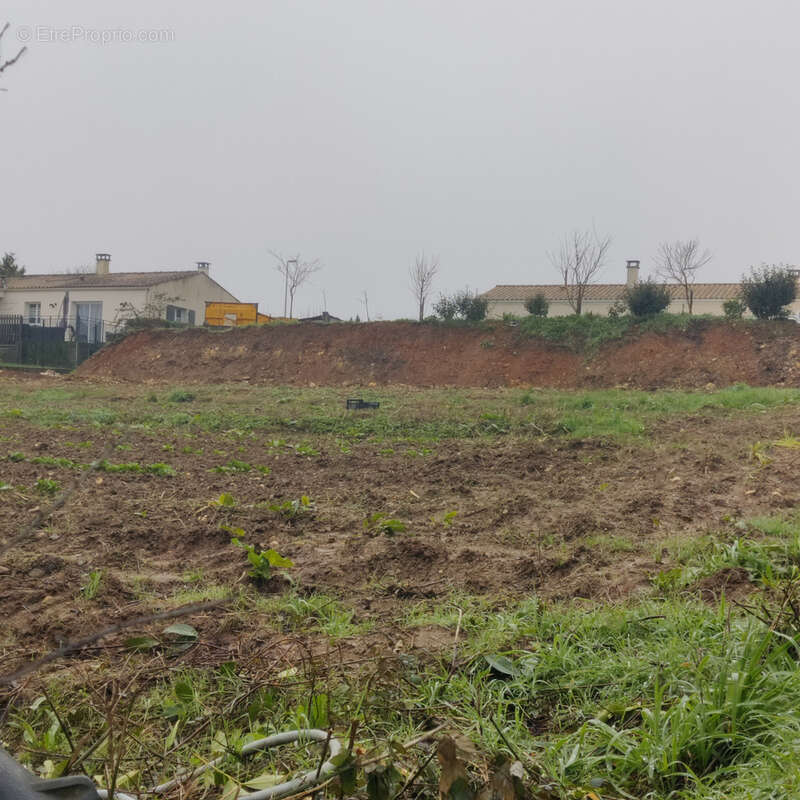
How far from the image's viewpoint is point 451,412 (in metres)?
14.7

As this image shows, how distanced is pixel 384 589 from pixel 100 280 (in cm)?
4465

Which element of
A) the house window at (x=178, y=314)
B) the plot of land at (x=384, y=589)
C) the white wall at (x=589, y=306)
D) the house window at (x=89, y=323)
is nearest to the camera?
the plot of land at (x=384, y=589)

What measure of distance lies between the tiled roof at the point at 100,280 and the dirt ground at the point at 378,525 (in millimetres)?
34163

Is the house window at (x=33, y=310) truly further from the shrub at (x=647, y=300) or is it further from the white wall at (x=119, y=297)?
the shrub at (x=647, y=300)

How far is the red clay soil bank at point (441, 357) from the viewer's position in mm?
22891

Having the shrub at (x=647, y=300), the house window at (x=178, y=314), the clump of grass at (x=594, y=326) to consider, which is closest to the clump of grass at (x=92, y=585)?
the clump of grass at (x=594, y=326)

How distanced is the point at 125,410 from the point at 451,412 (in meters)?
7.00

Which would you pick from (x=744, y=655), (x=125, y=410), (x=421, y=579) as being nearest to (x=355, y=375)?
(x=125, y=410)

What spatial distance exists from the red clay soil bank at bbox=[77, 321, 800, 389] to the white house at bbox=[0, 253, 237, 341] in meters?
10.5

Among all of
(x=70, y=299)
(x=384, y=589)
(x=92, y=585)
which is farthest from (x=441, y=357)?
(x=70, y=299)

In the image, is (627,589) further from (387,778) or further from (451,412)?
(451,412)

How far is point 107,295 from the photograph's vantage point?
42.6 m

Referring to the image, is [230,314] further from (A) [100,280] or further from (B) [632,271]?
(B) [632,271]

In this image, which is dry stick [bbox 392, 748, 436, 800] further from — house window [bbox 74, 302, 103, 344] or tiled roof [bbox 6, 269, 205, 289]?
tiled roof [bbox 6, 269, 205, 289]
